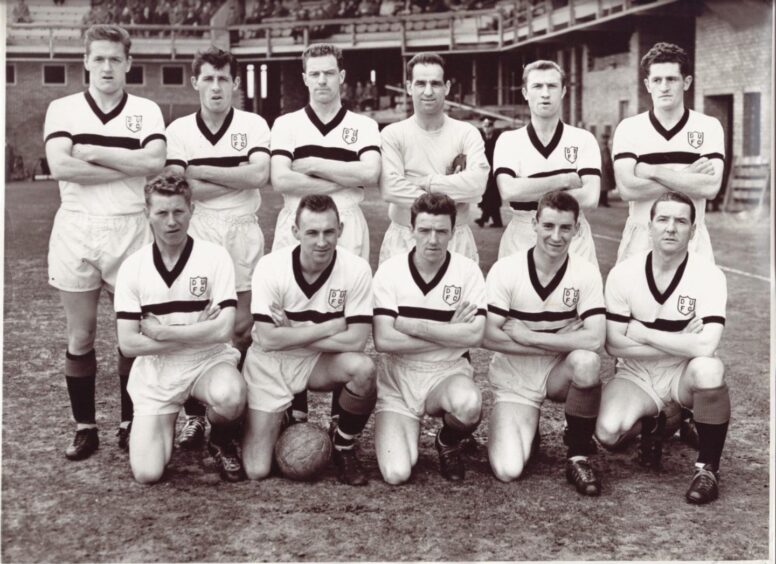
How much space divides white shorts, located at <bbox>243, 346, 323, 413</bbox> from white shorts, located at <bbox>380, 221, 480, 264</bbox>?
946mm

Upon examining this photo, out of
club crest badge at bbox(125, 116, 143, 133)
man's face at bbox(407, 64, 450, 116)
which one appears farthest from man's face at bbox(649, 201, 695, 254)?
club crest badge at bbox(125, 116, 143, 133)

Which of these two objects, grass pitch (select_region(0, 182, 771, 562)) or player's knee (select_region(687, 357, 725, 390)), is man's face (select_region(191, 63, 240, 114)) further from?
player's knee (select_region(687, 357, 725, 390))

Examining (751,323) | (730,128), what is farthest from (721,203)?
(751,323)

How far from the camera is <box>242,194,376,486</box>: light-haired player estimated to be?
469 cm

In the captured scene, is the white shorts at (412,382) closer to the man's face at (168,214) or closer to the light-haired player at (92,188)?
the man's face at (168,214)

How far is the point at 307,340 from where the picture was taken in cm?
466

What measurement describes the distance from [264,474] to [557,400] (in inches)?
61.6

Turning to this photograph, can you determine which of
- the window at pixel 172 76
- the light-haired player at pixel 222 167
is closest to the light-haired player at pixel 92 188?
the light-haired player at pixel 222 167

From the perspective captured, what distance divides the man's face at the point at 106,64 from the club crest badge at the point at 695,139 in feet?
10.4

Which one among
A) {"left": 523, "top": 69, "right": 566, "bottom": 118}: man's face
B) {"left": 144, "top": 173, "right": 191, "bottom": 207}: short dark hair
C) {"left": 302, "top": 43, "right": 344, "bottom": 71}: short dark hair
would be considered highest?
{"left": 302, "top": 43, "right": 344, "bottom": 71}: short dark hair

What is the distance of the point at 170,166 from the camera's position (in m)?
5.30

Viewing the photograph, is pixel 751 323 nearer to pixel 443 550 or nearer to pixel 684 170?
pixel 684 170

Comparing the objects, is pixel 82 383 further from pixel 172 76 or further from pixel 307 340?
pixel 172 76

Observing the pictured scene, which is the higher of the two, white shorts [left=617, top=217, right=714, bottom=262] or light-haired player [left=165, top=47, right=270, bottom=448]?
light-haired player [left=165, top=47, right=270, bottom=448]
